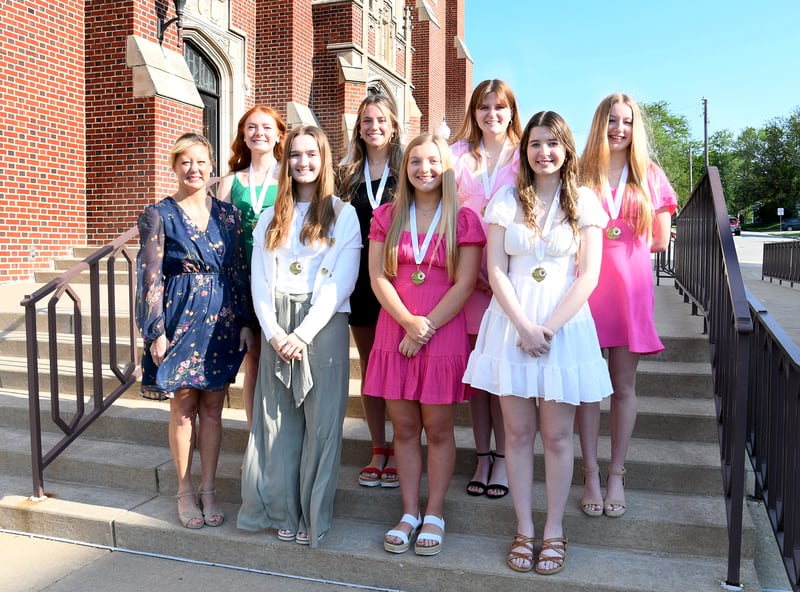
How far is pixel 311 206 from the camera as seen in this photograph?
323cm

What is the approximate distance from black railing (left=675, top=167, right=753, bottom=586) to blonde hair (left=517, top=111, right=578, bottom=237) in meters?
0.82

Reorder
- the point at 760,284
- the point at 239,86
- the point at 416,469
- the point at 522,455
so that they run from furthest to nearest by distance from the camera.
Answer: the point at 760,284
the point at 239,86
the point at 416,469
the point at 522,455

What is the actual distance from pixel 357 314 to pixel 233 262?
694mm

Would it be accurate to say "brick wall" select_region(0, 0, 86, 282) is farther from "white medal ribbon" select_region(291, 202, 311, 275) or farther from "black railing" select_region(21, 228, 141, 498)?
A: "white medal ribbon" select_region(291, 202, 311, 275)

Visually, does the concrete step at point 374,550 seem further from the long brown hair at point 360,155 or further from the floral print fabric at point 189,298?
the long brown hair at point 360,155

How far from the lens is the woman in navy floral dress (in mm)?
3215

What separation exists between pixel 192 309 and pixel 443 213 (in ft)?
4.34

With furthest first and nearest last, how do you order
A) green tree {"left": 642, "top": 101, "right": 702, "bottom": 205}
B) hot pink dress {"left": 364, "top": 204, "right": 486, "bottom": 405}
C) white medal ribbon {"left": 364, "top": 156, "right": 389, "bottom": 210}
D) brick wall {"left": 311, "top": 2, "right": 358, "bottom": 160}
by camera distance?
green tree {"left": 642, "top": 101, "right": 702, "bottom": 205} → brick wall {"left": 311, "top": 2, "right": 358, "bottom": 160} → white medal ribbon {"left": 364, "top": 156, "right": 389, "bottom": 210} → hot pink dress {"left": 364, "top": 204, "right": 486, "bottom": 405}

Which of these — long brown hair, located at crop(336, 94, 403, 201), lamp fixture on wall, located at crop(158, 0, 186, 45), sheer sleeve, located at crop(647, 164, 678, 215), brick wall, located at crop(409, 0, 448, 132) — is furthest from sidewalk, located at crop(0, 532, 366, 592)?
brick wall, located at crop(409, 0, 448, 132)

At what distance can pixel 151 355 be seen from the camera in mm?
3289

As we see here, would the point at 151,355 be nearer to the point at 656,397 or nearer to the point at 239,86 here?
the point at 656,397

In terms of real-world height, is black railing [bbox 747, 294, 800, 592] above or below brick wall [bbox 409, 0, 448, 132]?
below

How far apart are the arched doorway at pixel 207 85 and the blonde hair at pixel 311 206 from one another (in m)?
8.09

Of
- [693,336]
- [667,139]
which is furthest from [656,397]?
[667,139]
